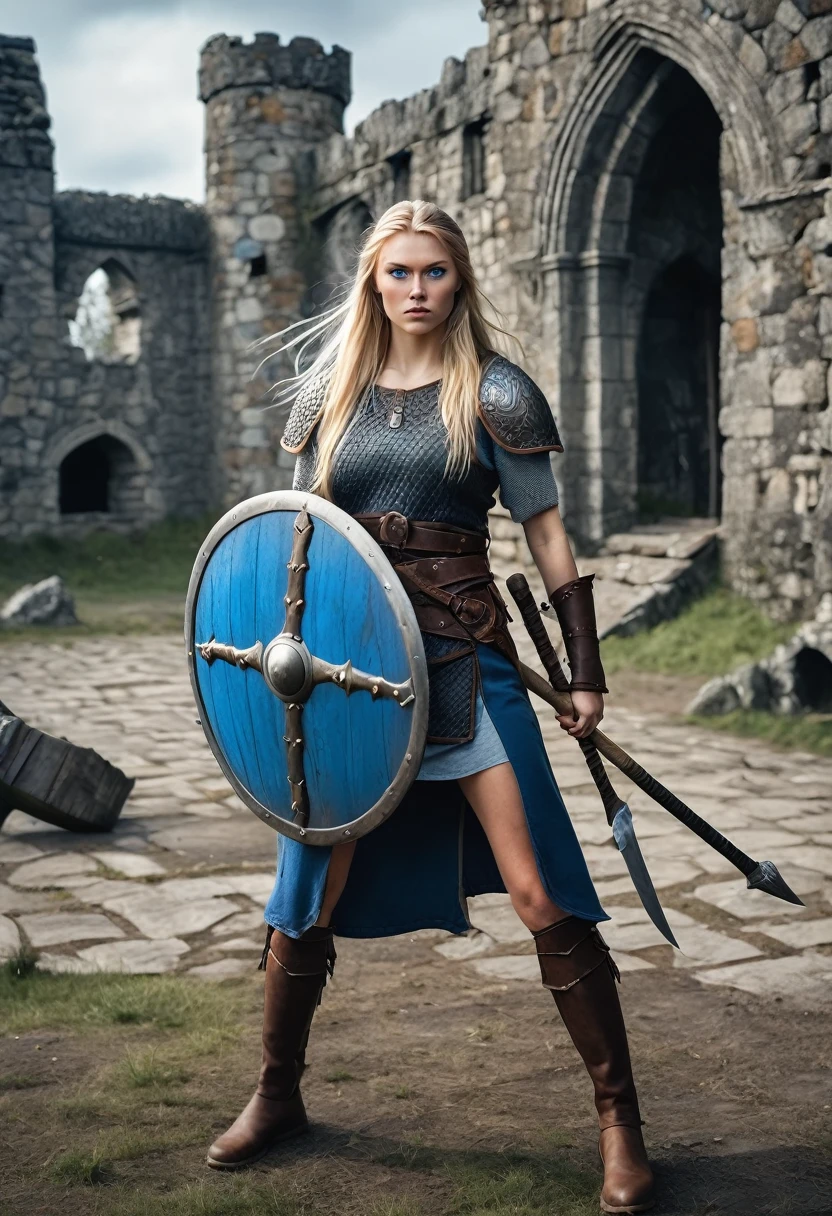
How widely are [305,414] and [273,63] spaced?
39.3 feet

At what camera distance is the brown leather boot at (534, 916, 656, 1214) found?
220cm

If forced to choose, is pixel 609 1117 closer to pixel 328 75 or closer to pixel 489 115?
pixel 489 115

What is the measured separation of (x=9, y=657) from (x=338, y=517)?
679cm

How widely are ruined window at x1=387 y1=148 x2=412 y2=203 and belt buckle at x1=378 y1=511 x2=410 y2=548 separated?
9.74m

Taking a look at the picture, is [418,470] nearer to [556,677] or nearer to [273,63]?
[556,677]

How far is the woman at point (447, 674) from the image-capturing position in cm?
222

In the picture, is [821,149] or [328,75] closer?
[821,149]

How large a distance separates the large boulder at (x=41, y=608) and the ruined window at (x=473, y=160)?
13.9ft

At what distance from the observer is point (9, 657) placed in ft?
28.0

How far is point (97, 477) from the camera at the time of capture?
1487 centimetres

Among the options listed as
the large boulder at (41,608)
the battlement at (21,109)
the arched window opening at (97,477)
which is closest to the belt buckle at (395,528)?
the large boulder at (41,608)

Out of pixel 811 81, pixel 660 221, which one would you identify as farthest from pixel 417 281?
pixel 660 221

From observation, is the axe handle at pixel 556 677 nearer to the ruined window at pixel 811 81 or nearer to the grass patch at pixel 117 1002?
the grass patch at pixel 117 1002

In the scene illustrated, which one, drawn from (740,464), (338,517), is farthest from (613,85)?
(338,517)
